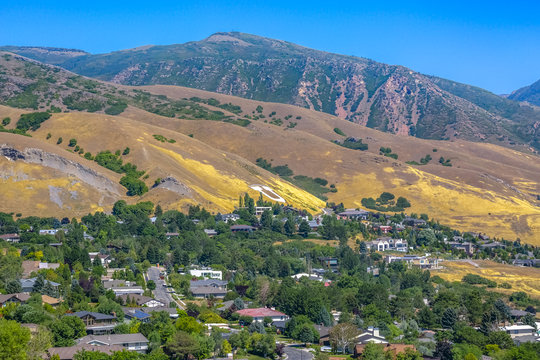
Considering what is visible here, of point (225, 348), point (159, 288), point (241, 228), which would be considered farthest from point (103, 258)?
point (225, 348)

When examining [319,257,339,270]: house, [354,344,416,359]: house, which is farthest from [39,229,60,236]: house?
[354,344,416,359]: house

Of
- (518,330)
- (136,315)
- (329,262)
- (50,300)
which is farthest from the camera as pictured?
(329,262)

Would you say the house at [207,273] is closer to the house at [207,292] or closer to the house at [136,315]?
the house at [207,292]

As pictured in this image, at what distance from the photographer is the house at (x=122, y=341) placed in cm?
5775

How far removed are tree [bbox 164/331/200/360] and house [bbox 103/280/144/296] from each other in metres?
17.5

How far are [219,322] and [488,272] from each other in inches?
1828

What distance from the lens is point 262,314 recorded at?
7200cm

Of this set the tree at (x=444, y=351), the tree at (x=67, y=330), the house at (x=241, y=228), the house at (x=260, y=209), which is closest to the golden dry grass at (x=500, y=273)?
the house at (x=241, y=228)

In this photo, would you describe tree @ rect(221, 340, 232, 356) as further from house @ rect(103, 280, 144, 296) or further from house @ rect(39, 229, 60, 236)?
house @ rect(39, 229, 60, 236)

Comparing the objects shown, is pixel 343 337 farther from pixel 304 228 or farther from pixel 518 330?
pixel 304 228

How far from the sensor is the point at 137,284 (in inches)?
3130

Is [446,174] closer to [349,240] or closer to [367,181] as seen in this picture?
[367,181]

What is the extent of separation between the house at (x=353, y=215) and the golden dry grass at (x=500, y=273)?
31.6 m

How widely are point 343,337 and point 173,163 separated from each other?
274 feet
